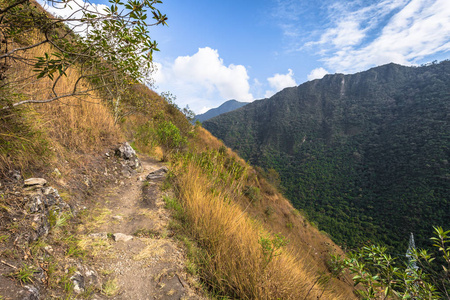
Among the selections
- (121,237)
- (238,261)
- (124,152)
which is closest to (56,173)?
(121,237)

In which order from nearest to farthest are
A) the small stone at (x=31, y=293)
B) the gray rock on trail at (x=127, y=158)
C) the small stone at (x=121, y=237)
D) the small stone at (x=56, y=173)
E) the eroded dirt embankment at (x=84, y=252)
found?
the small stone at (x=31, y=293) → the eroded dirt embankment at (x=84, y=252) → the small stone at (x=121, y=237) → the small stone at (x=56, y=173) → the gray rock on trail at (x=127, y=158)

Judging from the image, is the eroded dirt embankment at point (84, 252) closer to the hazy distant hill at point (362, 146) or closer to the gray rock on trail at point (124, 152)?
the gray rock on trail at point (124, 152)

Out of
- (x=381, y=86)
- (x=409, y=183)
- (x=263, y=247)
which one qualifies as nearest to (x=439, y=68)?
(x=381, y=86)

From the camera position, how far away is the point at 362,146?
63.5m

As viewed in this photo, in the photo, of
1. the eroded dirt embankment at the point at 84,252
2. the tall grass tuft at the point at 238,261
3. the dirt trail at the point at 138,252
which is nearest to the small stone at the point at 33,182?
the eroded dirt embankment at the point at 84,252

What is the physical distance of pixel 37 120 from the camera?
8.60 ft

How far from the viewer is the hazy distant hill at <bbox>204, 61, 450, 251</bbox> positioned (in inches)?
1412

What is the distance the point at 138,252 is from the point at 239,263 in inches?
47.8

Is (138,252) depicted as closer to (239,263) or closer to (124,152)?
(239,263)

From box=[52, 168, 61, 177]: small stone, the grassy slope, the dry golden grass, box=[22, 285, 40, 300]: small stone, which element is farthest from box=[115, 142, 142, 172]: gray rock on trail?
box=[22, 285, 40, 300]: small stone

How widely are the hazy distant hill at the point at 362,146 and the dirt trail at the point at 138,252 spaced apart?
118 feet

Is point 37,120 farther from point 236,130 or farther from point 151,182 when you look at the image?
point 236,130

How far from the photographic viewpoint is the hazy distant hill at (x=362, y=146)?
1412 inches

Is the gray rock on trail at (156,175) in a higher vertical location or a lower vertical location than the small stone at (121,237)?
higher
